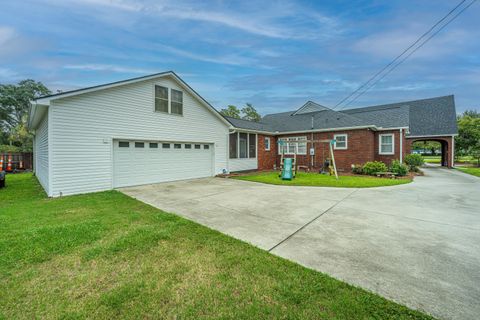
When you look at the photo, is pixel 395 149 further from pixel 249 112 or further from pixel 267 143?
pixel 249 112

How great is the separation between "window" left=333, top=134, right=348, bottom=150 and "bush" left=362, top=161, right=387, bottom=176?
2078 mm

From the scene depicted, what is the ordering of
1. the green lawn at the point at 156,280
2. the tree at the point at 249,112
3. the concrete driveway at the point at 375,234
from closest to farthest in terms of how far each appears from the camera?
the green lawn at the point at 156,280
the concrete driveway at the point at 375,234
the tree at the point at 249,112

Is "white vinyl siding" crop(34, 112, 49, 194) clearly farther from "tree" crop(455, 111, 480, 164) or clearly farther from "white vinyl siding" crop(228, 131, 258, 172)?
"tree" crop(455, 111, 480, 164)

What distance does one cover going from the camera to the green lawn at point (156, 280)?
6.43ft

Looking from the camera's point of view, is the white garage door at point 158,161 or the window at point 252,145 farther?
the window at point 252,145

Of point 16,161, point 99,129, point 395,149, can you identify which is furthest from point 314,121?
point 16,161

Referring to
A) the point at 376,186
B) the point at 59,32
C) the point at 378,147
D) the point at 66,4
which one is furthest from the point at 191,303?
the point at 378,147

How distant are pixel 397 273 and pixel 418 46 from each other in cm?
1317

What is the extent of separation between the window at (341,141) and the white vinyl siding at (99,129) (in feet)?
34.2

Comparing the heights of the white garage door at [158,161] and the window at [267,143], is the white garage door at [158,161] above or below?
below

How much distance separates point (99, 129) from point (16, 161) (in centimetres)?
1407

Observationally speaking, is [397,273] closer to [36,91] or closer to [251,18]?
[251,18]

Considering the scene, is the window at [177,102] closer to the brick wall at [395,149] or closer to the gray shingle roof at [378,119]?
the gray shingle roof at [378,119]

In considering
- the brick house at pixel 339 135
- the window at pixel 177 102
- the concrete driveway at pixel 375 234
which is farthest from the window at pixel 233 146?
the concrete driveway at pixel 375 234
